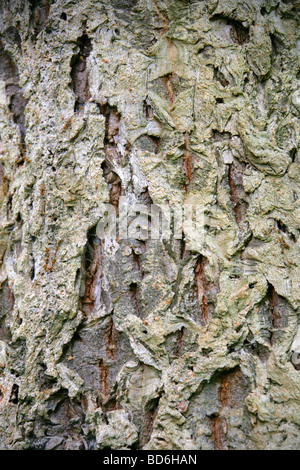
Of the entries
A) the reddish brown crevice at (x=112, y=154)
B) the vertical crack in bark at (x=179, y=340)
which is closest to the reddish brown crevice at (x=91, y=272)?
the reddish brown crevice at (x=112, y=154)

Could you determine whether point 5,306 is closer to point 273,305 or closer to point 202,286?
point 202,286

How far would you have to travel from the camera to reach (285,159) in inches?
43.8

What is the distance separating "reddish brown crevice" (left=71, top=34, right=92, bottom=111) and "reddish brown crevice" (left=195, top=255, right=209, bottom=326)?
1.84 ft

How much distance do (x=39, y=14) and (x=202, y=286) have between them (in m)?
0.97

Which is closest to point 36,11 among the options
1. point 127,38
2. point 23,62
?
point 23,62

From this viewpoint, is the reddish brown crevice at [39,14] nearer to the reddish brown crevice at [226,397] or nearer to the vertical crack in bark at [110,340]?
the vertical crack in bark at [110,340]

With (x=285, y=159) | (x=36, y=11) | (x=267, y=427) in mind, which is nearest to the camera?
(x=267, y=427)

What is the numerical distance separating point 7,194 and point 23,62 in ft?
1.37

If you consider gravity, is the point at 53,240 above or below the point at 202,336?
above

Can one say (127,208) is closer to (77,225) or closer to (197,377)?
(77,225)

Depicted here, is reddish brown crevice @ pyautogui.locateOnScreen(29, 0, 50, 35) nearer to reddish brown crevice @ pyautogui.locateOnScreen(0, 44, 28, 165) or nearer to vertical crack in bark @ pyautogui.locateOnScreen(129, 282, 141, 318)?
reddish brown crevice @ pyautogui.locateOnScreen(0, 44, 28, 165)

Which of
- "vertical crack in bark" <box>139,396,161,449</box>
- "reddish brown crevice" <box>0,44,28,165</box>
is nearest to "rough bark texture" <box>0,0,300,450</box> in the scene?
"vertical crack in bark" <box>139,396,161,449</box>

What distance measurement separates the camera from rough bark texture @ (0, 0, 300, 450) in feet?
3.42

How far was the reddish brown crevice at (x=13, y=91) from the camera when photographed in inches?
51.7
